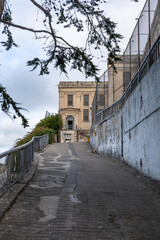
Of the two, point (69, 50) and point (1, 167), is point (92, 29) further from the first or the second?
point (1, 167)

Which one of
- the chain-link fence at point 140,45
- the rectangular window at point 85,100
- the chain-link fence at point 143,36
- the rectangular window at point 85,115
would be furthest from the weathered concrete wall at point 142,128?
the rectangular window at point 85,100

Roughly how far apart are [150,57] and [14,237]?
7730mm

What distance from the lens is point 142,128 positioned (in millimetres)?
11578

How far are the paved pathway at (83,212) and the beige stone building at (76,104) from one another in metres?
46.1

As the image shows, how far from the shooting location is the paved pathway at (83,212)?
→ 16.8 ft

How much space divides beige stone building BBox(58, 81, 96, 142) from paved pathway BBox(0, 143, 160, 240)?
46142 millimetres

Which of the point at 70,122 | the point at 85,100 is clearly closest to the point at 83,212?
the point at 70,122

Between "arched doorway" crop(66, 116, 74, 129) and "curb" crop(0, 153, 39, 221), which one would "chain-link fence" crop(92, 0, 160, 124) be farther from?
"arched doorway" crop(66, 116, 74, 129)

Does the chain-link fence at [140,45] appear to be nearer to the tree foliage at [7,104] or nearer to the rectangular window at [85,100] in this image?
the tree foliage at [7,104]

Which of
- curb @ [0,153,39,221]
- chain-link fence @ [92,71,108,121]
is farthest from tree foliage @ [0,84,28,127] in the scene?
chain-link fence @ [92,71,108,121]

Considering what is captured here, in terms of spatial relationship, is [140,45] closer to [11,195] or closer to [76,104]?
[11,195]

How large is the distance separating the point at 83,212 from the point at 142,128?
19.6 feet

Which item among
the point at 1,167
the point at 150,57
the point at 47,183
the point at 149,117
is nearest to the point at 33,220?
the point at 1,167

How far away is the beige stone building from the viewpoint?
5638cm
